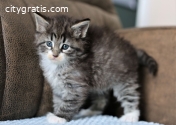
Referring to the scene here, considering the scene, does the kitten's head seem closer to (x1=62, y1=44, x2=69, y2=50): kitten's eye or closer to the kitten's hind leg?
(x1=62, y1=44, x2=69, y2=50): kitten's eye

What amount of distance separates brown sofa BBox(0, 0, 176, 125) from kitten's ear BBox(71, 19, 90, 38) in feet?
0.70

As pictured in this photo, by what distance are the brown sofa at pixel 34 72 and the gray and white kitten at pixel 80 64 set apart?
2.1 inches

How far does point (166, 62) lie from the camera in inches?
48.1

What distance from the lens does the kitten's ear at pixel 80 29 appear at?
1.03 metres

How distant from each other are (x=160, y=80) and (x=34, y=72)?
621 mm

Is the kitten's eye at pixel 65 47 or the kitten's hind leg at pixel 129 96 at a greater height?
the kitten's eye at pixel 65 47

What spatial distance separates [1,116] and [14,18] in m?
0.42

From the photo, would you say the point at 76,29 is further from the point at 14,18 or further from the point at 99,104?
the point at 99,104

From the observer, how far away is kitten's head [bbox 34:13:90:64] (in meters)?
1.03

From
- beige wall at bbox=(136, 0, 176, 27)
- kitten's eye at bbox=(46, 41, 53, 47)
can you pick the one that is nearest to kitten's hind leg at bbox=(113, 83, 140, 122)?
kitten's eye at bbox=(46, 41, 53, 47)

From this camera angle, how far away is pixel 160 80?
124cm

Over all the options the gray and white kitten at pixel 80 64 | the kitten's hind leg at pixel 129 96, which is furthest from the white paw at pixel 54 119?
the kitten's hind leg at pixel 129 96

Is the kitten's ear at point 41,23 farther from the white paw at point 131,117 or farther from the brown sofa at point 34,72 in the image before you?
the white paw at point 131,117

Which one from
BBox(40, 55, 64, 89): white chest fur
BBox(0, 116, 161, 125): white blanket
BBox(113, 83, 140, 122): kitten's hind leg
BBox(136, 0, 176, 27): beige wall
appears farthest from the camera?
BBox(136, 0, 176, 27): beige wall
